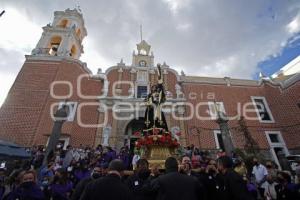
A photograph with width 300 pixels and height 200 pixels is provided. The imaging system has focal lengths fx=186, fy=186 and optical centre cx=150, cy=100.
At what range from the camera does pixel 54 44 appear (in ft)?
69.9

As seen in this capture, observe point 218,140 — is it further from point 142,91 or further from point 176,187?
point 176,187

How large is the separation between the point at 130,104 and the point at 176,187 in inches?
562

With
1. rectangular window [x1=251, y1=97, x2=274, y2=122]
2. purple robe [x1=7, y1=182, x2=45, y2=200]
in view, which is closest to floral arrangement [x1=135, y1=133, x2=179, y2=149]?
purple robe [x1=7, y1=182, x2=45, y2=200]

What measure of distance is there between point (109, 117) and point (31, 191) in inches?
507

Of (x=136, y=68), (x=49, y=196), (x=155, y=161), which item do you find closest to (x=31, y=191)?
(x=49, y=196)

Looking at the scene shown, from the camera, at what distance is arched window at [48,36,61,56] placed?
20.1m

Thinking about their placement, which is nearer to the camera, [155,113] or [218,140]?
[155,113]

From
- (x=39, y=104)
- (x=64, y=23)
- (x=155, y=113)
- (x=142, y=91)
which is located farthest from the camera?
(x=64, y=23)

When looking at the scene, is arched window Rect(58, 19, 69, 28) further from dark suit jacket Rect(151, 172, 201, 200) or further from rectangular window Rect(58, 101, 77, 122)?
dark suit jacket Rect(151, 172, 201, 200)

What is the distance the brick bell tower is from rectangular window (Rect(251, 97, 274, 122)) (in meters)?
15.9

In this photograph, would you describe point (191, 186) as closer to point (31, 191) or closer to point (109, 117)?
point (31, 191)

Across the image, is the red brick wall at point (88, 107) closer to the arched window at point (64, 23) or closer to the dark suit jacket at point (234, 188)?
the arched window at point (64, 23)

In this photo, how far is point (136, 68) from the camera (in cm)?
1936

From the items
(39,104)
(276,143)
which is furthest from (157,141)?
(276,143)
